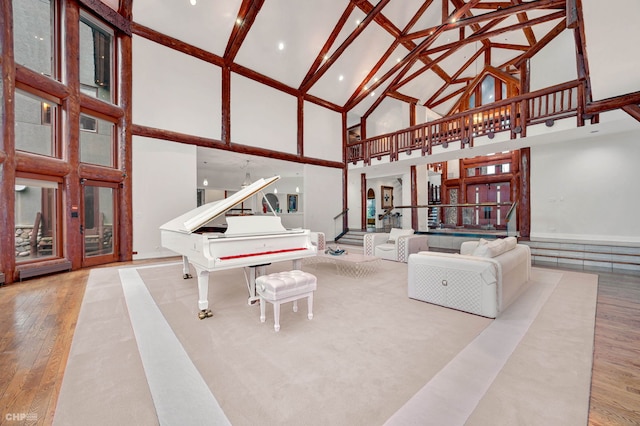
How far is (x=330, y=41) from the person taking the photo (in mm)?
7871

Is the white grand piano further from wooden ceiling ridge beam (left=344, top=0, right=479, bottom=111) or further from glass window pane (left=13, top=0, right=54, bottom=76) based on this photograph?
wooden ceiling ridge beam (left=344, top=0, right=479, bottom=111)

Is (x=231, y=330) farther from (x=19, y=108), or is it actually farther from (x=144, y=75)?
(x=144, y=75)

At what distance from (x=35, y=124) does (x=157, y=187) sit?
2.27 m

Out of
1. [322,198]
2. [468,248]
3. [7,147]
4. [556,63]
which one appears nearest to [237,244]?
[468,248]

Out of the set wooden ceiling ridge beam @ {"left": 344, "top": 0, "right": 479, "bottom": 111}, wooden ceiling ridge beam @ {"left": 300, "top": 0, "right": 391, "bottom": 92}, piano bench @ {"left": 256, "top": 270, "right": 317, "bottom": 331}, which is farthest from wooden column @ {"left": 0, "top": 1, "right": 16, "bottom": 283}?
wooden ceiling ridge beam @ {"left": 344, "top": 0, "right": 479, "bottom": 111}

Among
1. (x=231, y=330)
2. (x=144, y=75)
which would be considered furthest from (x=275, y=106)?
(x=231, y=330)

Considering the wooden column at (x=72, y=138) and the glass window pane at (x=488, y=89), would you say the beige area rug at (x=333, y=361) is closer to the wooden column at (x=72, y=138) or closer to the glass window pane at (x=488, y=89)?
the wooden column at (x=72, y=138)

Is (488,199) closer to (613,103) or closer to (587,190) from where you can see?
(587,190)

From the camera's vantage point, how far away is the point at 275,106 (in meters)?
8.60

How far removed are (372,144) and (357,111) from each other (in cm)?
221

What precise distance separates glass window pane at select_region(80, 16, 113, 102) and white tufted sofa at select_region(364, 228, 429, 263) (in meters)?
6.88

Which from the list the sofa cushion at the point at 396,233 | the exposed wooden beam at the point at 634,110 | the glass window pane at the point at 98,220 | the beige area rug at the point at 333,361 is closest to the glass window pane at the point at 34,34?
the glass window pane at the point at 98,220

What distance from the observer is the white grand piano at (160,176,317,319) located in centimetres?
271

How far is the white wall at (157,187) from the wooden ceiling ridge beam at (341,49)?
456 centimetres
